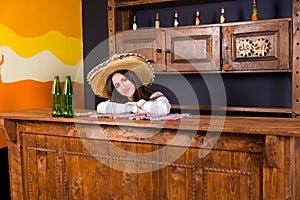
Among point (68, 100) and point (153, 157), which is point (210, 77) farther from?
point (153, 157)

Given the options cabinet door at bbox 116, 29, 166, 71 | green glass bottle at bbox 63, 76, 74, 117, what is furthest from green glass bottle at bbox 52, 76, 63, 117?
cabinet door at bbox 116, 29, 166, 71

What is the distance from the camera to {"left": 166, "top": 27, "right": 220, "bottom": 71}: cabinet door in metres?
3.40

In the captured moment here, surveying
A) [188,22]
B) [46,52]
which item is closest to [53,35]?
[46,52]

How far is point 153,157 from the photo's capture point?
2148 mm

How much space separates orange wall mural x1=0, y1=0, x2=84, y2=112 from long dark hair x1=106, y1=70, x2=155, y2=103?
3.97 ft

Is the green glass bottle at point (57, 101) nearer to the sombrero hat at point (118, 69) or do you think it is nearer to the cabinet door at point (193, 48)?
the sombrero hat at point (118, 69)

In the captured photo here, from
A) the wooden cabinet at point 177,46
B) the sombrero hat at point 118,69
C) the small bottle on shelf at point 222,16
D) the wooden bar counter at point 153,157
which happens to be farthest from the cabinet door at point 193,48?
the wooden bar counter at point 153,157

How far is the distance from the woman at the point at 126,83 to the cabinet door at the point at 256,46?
42.0 inches

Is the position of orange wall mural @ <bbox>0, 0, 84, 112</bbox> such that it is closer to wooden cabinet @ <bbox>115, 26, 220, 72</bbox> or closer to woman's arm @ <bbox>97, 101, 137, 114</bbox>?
wooden cabinet @ <bbox>115, 26, 220, 72</bbox>

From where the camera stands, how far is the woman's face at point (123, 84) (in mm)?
2486

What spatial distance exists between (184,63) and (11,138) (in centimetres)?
162

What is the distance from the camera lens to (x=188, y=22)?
391 cm

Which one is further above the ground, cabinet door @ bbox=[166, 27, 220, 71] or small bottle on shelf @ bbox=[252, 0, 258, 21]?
small bottle on shelf @ bbox=[252, 0, 258, 21]

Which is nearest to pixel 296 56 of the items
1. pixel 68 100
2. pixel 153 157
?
pixel 153 157
